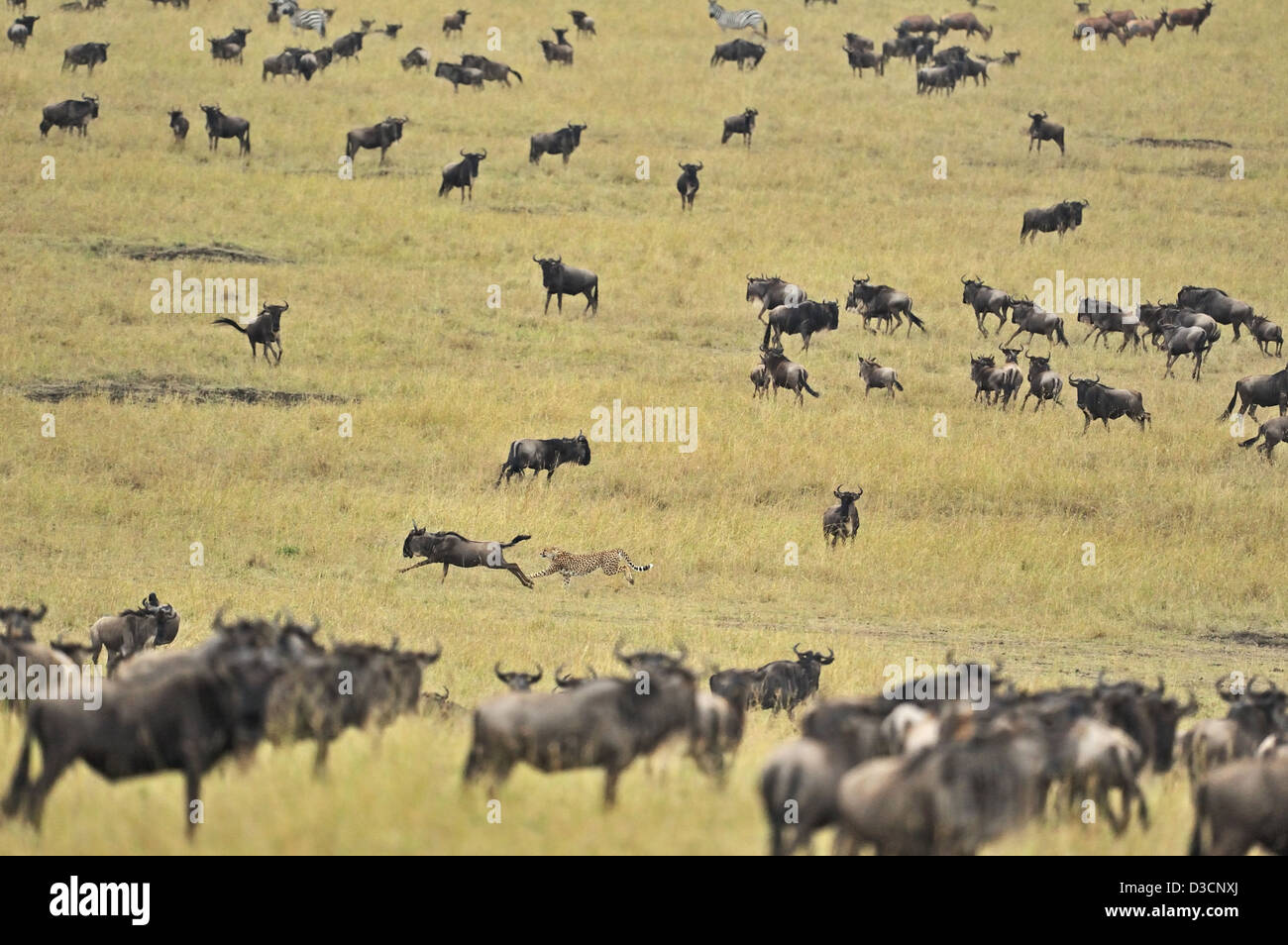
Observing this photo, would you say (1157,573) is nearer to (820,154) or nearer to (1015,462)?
(1015,462)

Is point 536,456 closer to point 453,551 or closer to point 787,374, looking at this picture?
point 453,551

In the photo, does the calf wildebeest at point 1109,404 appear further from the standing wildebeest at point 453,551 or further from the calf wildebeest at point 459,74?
the calf wildebeest at point 459,74

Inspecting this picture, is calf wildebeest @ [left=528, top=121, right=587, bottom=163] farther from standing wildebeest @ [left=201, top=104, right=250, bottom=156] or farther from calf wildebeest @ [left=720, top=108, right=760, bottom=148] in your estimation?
standing wildebeest @ [left=201, top=104, right=250, bottom=156]

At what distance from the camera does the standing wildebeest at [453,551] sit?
19.8 meters

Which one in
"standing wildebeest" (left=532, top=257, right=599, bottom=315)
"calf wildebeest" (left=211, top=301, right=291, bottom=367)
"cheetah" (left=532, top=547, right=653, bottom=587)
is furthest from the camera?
"standing wildebeest" (left=532, top=257, right=599, bottom=315)

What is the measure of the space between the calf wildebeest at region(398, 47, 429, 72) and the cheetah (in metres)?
33.7

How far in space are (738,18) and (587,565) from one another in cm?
4050

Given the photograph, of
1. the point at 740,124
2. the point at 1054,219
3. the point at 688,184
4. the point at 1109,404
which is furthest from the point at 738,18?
the point at 1109,404

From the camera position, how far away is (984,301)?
32844 mm

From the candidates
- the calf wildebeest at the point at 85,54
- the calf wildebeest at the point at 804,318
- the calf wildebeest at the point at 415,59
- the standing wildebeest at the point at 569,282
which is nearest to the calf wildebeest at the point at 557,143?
the calf wildebeest at the point at 415,59

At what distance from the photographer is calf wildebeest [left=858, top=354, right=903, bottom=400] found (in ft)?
93.0

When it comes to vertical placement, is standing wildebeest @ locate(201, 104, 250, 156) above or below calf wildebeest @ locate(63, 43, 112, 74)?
below

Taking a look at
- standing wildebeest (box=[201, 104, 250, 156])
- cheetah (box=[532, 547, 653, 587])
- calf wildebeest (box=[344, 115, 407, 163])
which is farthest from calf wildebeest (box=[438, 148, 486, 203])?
cheetah (box=[532, 547, 653, 587])

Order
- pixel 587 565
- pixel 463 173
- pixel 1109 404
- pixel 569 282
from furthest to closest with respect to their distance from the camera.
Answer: pixel 463 173 < pixel 569 282 < pixel 1109 404 < pixel 587 565
